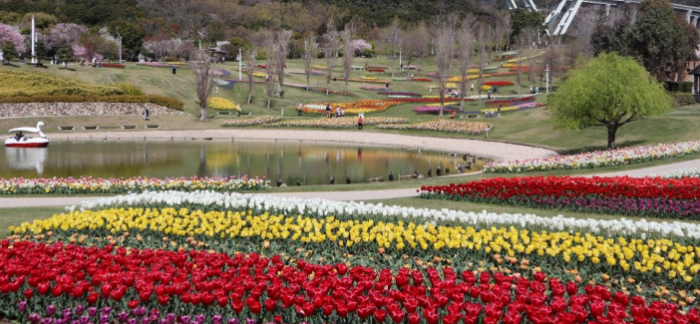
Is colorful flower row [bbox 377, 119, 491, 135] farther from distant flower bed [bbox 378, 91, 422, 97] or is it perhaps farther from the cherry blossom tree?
the cherry blossom tree

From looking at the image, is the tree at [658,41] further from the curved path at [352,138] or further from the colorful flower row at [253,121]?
the colorful flower row at [253,121]

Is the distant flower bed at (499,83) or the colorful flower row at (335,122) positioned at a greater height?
the distant flower bed at (499,83)

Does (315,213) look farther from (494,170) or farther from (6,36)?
(6,36)

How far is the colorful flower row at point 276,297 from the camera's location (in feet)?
21.7

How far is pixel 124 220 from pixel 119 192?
935cm

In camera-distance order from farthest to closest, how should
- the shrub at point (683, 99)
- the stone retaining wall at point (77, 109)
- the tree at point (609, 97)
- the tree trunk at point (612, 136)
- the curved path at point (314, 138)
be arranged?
the stone retaining wall at point (77, 109) < the shrub at point (683, 99) < the curved path at point (314, 138) < the tree trunk at point (612, 136) < the tree at point (609, 97)

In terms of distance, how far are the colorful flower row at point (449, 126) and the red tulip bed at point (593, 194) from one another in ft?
92.6

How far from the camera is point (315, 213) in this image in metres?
13.5

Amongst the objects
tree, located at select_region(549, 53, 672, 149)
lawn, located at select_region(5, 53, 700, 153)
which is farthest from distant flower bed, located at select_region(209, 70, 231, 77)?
tree, located at select_region(549, 53, 672, 149)

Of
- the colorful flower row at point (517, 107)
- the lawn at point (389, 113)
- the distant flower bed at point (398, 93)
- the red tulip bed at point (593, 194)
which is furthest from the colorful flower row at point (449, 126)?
the red tulip bed at point (593, 194)

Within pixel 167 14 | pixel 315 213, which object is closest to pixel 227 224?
pixel 315 213

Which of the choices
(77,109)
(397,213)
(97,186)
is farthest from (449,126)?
(397,213)

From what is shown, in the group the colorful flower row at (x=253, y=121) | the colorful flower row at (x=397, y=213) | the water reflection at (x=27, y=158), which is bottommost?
the water reflection at (x=27, y=158)

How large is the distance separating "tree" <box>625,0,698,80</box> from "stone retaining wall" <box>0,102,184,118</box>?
42.2 m
